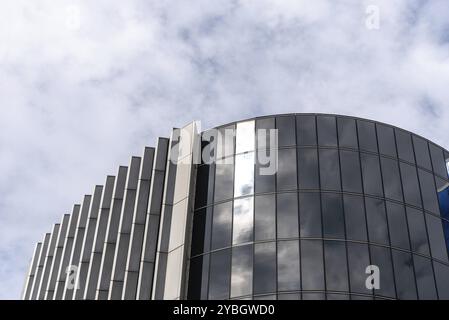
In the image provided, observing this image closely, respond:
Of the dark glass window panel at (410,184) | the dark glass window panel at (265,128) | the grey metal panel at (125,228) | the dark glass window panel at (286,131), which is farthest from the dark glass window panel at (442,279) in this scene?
the grey metal panel at (125,228)

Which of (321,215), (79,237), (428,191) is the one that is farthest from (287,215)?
(79,237)

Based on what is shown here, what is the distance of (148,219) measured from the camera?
117ft

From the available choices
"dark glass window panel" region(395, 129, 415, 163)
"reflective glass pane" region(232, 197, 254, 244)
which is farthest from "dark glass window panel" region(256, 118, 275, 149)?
"dark glass window panel" region(395, 129, 415, 163)

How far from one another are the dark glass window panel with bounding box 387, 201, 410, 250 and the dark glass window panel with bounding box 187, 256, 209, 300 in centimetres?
970

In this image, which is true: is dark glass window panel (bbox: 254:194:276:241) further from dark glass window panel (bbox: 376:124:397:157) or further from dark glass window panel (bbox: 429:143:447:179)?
dark glass window panel (bbox: 429:143:447:179)

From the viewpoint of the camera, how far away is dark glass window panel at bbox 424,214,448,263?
32656 mm

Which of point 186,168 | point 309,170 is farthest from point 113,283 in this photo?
point 309,170

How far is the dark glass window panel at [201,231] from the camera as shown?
32969 millimetres

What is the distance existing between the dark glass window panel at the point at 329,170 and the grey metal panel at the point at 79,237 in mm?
17353

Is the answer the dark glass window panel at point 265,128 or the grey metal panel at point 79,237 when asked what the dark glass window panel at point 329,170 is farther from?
the grey metal panel at point 79,237

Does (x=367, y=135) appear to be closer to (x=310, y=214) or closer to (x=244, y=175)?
A: (x=310, y=214)

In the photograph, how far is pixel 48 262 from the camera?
46406mm
